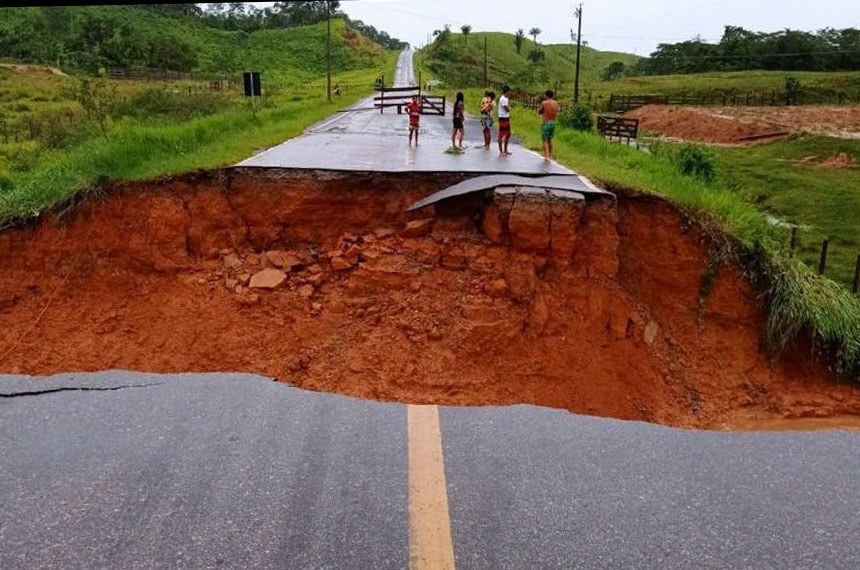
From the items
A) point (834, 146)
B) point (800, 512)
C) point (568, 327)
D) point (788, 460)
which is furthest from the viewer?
point (834, 146)

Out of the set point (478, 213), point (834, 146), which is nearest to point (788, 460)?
point (478, 213)

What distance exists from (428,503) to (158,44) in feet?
207

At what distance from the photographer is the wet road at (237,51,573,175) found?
399 inches

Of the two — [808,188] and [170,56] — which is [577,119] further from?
[170,56]

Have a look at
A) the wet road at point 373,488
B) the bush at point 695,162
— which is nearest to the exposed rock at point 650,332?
the wet road at point 373,488

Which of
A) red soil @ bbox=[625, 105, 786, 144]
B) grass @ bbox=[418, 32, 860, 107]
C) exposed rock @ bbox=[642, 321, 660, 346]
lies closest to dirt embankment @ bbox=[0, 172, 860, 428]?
exposed rock @ bbox=[642, 321, 660, 346]

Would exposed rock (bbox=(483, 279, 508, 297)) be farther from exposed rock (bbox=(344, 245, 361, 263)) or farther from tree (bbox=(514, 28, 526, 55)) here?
tree (bbox=(514, 28, 526, 55))

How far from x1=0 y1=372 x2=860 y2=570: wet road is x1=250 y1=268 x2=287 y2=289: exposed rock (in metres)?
2.24

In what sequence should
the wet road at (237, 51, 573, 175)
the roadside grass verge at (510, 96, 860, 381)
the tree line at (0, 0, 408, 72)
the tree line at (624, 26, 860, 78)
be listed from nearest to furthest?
1. the roadside grass verge at (510, 96, 860, 381)
2. the wet road at (237, 51, 573, 175)
3. the tree line at (0, 0, 408, 72)
4. the tree line at (624, 26, 860, 78)

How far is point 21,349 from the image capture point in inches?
285

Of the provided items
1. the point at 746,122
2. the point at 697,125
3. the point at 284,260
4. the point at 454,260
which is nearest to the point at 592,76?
the point at 697,125

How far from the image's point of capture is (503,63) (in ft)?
296

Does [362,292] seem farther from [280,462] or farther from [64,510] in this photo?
[64,510]

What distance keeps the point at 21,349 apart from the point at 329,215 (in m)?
3.77
